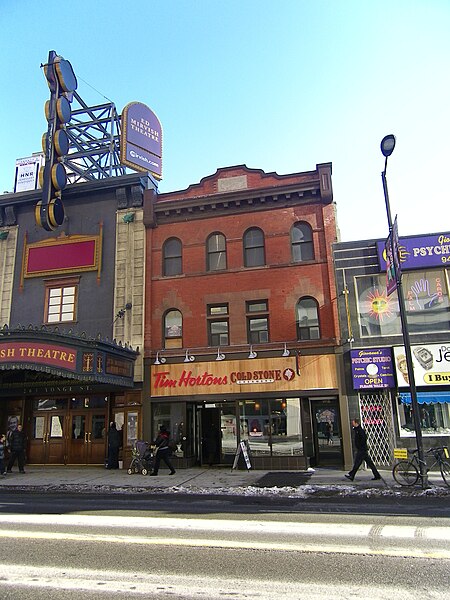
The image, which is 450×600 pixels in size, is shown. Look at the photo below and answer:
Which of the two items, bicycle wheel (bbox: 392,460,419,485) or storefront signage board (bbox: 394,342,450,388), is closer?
bicycle wheel (bbox: 392,460,419,485)

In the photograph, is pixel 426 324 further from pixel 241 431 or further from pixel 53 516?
pixel 53 516

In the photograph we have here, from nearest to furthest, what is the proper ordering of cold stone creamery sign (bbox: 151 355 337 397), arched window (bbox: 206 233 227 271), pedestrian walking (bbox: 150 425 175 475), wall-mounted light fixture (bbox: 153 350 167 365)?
pedestrian walking (bbox: 150 425 175 475)
cold stone creamery sign (bbox: 151 355 337 397)
wall-mounted light fixture (bbox: 153 350 167 365)
arched window (bbox: 206 233 227 271)

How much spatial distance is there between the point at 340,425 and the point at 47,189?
16.1 metres

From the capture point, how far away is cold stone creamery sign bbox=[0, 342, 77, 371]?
16219mm

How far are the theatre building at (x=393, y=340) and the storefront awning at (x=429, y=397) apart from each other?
1.3 inches

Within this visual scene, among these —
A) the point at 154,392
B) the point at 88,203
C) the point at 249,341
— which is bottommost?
the point at 154,392

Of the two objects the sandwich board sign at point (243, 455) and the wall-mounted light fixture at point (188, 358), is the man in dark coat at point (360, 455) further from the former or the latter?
the wall-mounted light fixture at point (188, 358)

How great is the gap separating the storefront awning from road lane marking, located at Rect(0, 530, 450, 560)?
11.1m

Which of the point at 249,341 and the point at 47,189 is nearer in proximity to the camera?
the point at 249,341

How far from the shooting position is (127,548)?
6.66 metres

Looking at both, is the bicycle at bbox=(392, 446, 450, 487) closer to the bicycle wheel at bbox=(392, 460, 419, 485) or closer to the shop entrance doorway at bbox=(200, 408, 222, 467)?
the bicycle wheel at bbox=(392, 460, 419, 485)

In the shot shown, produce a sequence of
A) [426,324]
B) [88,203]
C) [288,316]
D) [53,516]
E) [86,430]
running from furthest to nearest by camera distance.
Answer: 1. [88,203]
2. [86,430]
3. [288,316]
4. [426,324]
5. [53,516]

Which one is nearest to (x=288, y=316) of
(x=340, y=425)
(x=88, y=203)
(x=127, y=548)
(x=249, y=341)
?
(x=249, y=341)

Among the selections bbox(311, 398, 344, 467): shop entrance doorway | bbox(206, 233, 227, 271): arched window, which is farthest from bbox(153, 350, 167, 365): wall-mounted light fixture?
bbox(311, 398, 344, 467): shop entrance doorway
